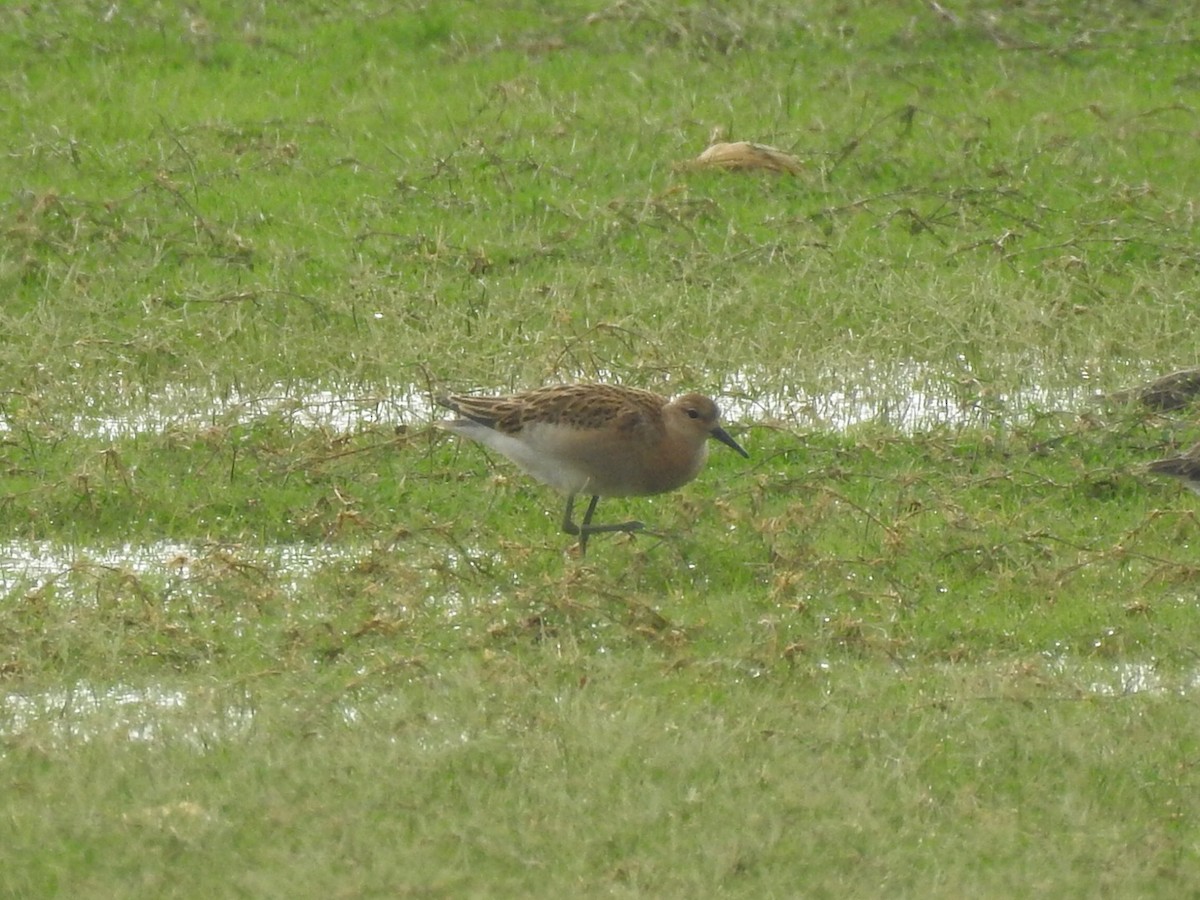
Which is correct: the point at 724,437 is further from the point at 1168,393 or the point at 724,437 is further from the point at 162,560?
the point at 1168,393

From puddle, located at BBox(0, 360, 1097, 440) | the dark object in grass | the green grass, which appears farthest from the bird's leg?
the dark object in grass

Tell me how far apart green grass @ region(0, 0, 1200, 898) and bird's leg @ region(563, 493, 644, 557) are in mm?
141

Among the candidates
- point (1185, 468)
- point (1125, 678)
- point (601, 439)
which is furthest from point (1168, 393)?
point (1125, 678)

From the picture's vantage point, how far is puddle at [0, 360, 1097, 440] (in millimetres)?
10398

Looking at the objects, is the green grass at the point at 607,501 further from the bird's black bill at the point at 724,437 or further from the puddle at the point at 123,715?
the bird's black bill at the point at 724,437

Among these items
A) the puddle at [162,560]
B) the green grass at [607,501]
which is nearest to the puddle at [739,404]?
the green grass at [607,501]

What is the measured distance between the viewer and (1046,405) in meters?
10.7

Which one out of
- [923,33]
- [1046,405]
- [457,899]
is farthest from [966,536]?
[923,33]

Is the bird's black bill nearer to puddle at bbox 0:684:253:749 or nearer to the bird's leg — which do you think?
the bird's leg

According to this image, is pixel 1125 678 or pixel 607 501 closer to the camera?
pixel 1125 678

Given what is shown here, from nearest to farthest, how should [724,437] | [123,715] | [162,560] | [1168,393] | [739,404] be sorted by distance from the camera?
[123,715], [162,560], [724,437], [1168,393], [739,404]

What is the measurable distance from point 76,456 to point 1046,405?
4.31 meters

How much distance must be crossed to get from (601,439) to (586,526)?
13.2 inches

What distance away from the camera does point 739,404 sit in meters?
10.8
